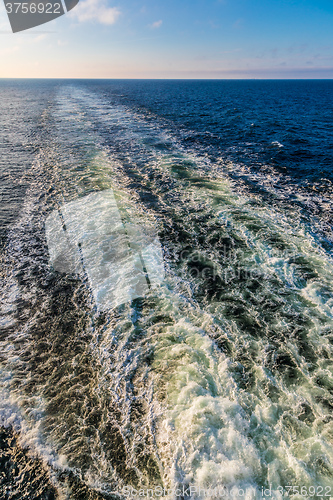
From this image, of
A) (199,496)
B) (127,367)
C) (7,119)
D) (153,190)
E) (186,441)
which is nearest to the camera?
(199,496)

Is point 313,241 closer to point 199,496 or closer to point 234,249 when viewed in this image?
point 234,249

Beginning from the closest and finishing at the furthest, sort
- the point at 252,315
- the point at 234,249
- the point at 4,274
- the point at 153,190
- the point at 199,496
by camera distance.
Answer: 1. the point at 199,496
2. the point at 252,315
3. the point at 4,274
4. the point at 234,249
5. the point at 153,190

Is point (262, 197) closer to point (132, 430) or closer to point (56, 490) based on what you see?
point (132, 430)

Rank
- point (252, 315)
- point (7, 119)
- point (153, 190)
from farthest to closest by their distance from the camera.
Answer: point (7, 119), point (153, 190), point (252, 315)

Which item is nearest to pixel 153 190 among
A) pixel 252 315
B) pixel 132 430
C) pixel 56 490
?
pixel 252 315

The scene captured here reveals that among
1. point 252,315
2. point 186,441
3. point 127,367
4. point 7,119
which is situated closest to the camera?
point 186,441

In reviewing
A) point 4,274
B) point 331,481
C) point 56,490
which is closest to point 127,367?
point 56,490

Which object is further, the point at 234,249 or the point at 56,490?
the point at 234,249

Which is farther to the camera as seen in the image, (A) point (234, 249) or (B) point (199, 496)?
(A) point (234, 249)

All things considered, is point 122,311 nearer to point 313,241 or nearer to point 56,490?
point 56,490
